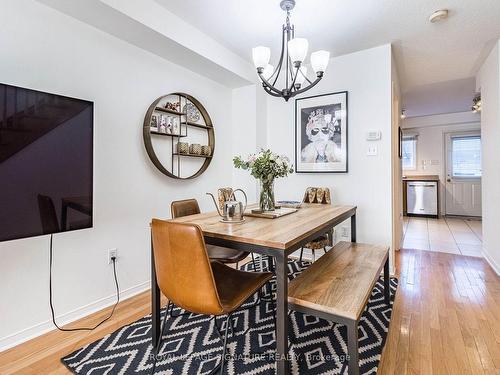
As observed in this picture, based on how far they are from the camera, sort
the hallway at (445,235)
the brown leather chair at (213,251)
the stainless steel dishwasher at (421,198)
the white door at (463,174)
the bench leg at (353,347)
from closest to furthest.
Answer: the bench leg at (353,347)
the brown leather chair at (213,251)
the hallway at (445,235)
the white door at (463,174)
the stainless steel dishwasher at (421,198)

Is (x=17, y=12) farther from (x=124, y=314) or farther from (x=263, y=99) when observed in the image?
(x=263, y=99)

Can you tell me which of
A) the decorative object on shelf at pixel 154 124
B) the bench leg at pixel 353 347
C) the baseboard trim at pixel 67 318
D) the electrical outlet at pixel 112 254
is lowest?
the baseboard trim at pixel 67 318

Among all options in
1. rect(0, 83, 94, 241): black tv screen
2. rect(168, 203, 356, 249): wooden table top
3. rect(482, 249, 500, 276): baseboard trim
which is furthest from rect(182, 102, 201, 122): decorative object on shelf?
rect(482, 249, 500, 276): baseboard trim

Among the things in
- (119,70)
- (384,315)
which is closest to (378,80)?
(384,315)

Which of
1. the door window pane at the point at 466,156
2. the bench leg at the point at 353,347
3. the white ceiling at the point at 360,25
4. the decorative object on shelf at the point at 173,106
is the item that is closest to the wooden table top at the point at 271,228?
the bench leg at the point at 353,347

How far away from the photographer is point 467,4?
2.19 meters

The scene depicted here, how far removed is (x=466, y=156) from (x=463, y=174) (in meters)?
0.42

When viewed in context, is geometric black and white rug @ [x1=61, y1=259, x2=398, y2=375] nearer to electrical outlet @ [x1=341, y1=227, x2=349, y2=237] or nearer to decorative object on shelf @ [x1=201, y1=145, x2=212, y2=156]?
electrical outlet @ [x1=341, y1=227, x2=349, y2=237]

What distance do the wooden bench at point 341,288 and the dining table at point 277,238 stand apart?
0.53 feet

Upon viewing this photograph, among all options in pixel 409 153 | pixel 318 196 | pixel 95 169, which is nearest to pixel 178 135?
pixel 95 169

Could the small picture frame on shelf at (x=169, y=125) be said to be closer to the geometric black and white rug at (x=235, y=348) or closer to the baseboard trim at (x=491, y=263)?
the geometric black and white rug at (x=235, y=348)

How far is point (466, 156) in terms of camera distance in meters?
6.21

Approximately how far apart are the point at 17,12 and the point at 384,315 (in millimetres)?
3281

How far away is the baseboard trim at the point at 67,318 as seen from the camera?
1.72 metres
